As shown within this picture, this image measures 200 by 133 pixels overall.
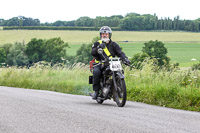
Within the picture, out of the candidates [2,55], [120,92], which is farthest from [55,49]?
[120,92]

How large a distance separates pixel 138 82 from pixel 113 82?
3670mm

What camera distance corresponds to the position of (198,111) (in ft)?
29.0

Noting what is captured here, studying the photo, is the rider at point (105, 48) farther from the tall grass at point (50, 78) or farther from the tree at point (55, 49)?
the tree at point (55, 49)

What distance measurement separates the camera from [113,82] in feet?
31.4

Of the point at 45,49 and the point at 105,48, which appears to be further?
the point at 45,49

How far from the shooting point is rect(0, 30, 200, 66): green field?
312ft

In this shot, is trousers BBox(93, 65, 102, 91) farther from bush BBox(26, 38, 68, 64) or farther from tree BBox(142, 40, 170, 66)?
bush BBox(26, 38, 68, 64)

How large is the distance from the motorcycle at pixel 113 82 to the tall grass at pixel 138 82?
1.24 meters

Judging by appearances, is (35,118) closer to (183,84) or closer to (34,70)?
(183,84)

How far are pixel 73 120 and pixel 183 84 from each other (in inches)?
245

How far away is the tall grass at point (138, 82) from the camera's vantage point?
9.91m

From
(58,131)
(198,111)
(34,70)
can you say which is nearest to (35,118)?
(58,131)

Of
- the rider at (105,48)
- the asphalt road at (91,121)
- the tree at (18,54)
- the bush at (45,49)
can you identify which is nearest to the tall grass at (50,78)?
the rider at (105,48)

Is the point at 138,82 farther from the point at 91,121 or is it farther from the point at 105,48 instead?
the point at 91,121
